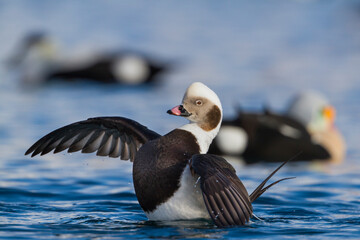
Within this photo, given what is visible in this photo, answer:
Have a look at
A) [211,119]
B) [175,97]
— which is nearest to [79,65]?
[175,97]

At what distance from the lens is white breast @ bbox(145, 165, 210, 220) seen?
17.4 feet

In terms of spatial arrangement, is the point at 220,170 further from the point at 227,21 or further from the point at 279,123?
the point at 227,21

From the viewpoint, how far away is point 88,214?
20.1ft

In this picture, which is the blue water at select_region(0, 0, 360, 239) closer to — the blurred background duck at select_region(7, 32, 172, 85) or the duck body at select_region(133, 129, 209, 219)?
the duck body at select_region(133, 129, 209, 219)

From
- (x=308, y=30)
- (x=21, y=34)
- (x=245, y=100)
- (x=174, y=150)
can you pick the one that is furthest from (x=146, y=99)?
(x=174, y=150)

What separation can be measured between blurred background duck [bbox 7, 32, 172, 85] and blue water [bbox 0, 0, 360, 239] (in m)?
0.38

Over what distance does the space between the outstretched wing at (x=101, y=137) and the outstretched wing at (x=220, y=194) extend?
99 cm

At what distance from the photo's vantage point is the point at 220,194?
5.03 metres

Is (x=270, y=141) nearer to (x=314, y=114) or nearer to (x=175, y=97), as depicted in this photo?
(x=314, y=114)

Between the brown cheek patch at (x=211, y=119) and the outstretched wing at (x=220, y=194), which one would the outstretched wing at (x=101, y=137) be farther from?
the outstretched wing at (x=220, y=194)

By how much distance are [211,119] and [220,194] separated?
0.70m

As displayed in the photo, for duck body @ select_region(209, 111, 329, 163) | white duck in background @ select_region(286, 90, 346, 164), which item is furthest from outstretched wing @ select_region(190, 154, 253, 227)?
white duck in background @ select_region(286, 90, 346, 164)

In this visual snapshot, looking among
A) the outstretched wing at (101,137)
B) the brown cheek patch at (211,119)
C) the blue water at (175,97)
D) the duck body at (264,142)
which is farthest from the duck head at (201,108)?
the duck body at (264,142)

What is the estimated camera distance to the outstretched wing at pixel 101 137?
6148 millimetres
